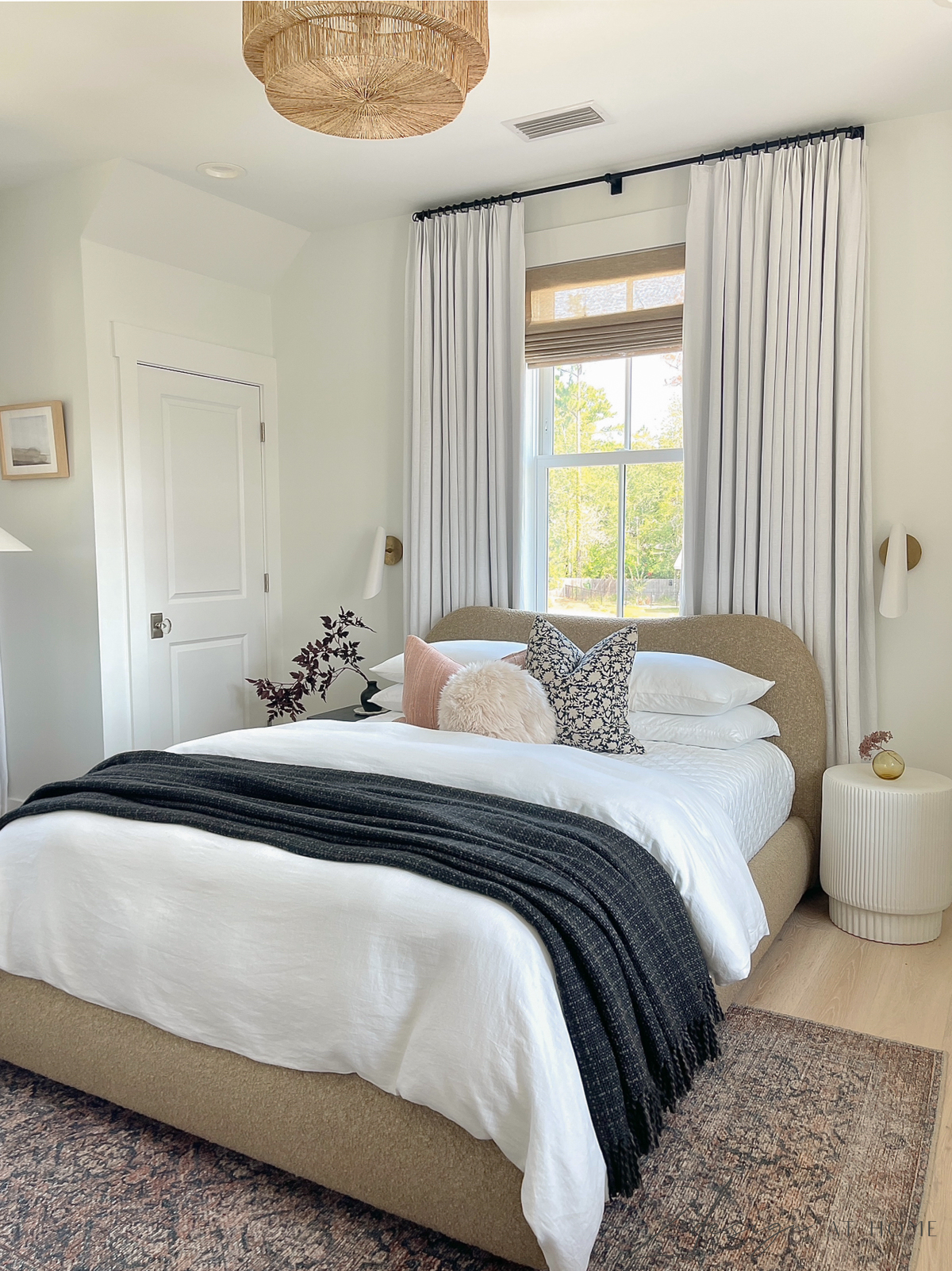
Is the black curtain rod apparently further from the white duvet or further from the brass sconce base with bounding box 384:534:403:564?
the white duvet

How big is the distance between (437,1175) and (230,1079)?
1.46ft

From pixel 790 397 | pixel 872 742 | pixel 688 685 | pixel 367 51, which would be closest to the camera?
pixel 367 51

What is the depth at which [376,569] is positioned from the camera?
4027mm

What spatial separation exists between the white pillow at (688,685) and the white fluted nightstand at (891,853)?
39 centimetres

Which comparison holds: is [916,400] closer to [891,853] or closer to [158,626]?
[891,853]

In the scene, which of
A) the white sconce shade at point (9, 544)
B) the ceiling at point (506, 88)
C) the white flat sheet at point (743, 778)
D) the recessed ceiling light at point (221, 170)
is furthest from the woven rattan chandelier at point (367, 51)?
the white sconce shade at point (9, 544)

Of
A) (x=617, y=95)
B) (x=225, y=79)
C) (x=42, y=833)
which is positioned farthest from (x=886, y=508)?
(x=42, y=833)

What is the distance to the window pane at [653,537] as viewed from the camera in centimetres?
366

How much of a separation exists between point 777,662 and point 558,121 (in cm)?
196

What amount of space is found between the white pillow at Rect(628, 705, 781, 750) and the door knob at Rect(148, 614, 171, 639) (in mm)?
2064

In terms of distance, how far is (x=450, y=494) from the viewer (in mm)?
3922

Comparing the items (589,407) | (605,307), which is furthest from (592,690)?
(605,307)

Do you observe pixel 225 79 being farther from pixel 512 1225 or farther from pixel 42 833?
pixel 512 1225

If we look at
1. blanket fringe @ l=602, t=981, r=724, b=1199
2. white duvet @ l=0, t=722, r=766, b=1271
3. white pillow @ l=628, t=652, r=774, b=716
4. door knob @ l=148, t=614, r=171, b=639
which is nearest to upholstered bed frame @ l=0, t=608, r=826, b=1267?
white duvet @ l=0, t=722, r=766, b=1271
